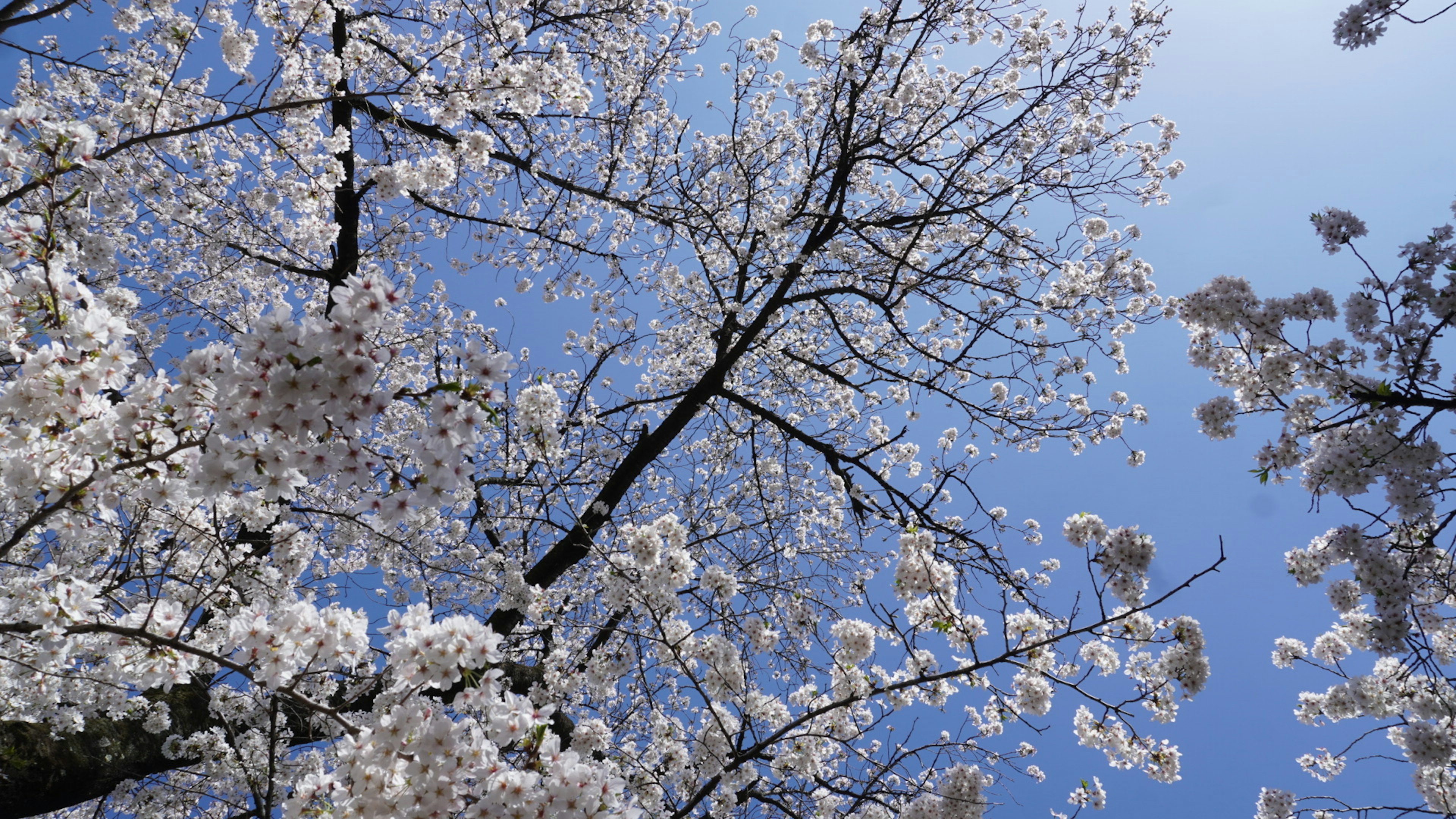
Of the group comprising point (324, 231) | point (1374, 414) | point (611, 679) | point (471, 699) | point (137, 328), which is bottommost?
point (471, 699)

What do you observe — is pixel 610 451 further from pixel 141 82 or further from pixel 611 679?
pixel 141 82

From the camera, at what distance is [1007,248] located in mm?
6828

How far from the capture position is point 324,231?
18.0 feet

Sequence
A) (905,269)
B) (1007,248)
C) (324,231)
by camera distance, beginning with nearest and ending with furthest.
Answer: (324,231) → (1007,248) → (905,269)

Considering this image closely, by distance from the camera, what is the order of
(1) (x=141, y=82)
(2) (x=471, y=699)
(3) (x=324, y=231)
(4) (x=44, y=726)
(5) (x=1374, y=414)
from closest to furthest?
(2) (x=471, y=699) < (5) (x=1374, y=414) < (4) (x=44, y=726) < (1) (x=141, y=82) < (3) (x=324, y=231)

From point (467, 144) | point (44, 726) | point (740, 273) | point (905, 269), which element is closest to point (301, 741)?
point (44, 726)

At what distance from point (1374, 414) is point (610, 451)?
642 centimetres

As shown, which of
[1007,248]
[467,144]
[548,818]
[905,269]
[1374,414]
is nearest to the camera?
[548,818]

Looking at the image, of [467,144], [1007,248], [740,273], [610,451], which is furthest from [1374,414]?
[610,451]

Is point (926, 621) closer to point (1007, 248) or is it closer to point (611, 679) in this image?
point (611, 679)

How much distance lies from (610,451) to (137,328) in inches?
175

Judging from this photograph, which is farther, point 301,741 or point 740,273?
point 740,273

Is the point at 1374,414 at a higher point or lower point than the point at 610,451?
lower

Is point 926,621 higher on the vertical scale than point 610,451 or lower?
lower
